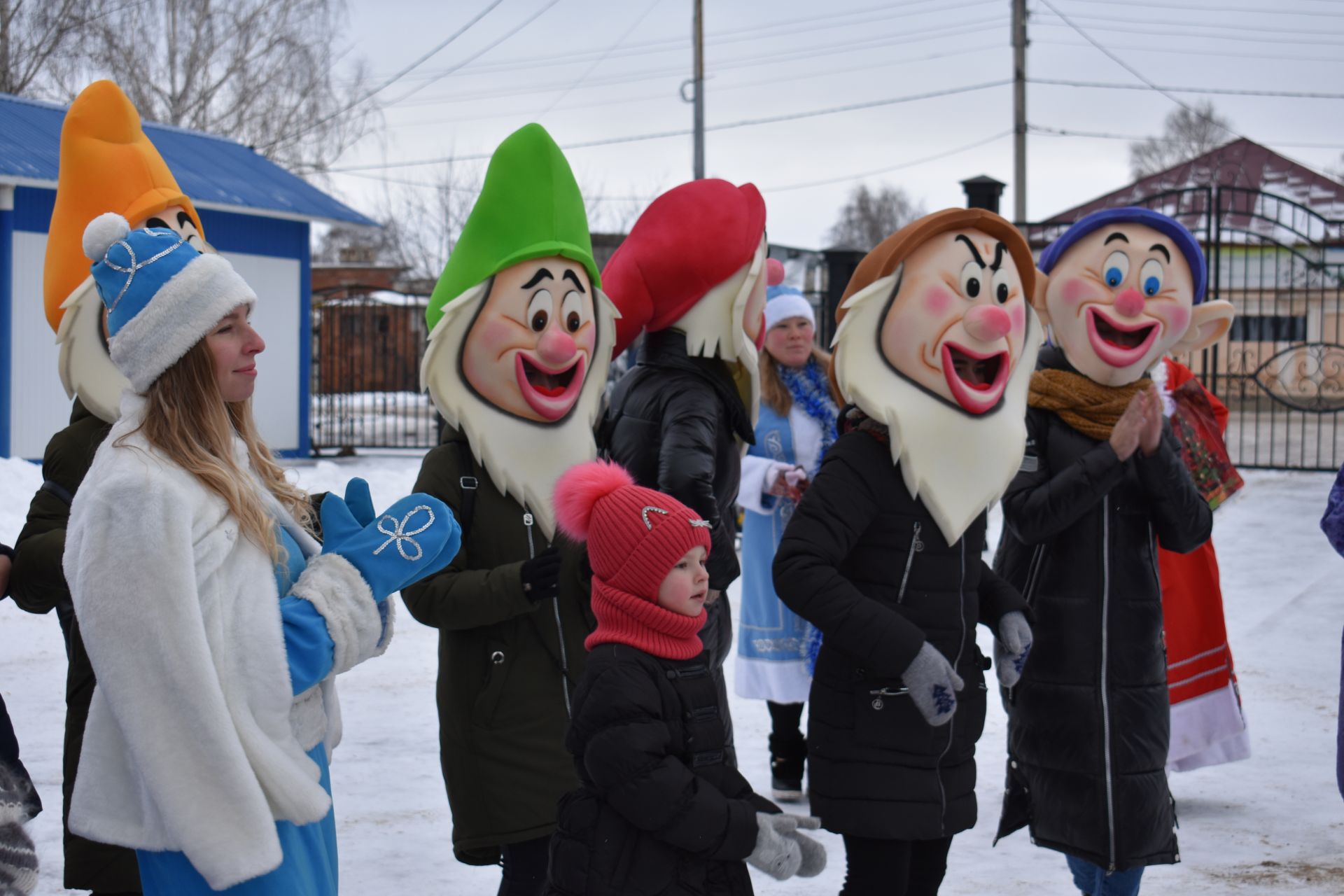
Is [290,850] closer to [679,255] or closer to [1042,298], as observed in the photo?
[679,255]

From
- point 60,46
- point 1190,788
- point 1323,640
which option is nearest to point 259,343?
point 1190,788

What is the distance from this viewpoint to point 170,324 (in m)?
2.33

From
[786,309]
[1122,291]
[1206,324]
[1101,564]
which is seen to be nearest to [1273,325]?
[786,309]

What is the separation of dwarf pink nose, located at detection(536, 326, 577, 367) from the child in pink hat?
2.65ft

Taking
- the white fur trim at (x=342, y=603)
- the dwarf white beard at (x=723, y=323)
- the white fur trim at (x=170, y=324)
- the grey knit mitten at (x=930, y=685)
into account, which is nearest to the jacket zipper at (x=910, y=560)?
the grey knit mitten at (x=930, y=685)

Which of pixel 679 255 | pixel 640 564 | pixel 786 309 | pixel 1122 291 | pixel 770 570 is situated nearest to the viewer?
pixel 640 564

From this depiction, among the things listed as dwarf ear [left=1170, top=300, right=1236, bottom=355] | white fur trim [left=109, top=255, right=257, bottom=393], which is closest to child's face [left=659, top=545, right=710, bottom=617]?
white fur trim [left=109, top=255, right=257, bottom=393]

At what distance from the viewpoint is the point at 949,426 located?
328 cm

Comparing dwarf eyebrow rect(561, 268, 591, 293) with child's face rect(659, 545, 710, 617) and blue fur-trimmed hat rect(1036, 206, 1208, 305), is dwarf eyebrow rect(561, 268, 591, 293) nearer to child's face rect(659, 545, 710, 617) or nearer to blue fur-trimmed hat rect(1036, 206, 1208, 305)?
child's face rect(659, 545, 710, 617)

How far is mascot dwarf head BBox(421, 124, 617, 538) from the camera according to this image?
3.45 meters

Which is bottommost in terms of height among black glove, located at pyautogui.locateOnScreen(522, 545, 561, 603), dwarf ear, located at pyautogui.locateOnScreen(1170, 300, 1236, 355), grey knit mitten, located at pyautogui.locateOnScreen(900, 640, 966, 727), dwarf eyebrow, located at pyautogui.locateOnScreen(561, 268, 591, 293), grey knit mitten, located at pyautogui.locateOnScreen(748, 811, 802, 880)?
grey knit mitten, located at pyautogui.locateOnScreen(748, 811, 802, 880)

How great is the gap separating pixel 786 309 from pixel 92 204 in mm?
2639

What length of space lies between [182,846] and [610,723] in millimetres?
736

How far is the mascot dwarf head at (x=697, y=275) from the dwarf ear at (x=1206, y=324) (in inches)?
49.7
